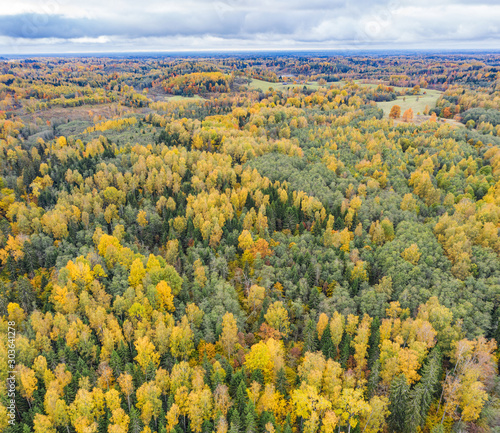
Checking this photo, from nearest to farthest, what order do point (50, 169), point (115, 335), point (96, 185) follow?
point (115, 335) → point (96, 185) → point (50, 169)

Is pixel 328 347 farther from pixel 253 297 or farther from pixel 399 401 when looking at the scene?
pixel 253 297

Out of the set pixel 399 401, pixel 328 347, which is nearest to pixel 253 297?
pixel 328 347

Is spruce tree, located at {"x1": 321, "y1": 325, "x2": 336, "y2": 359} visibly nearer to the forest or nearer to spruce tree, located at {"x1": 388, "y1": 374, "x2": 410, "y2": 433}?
the forest

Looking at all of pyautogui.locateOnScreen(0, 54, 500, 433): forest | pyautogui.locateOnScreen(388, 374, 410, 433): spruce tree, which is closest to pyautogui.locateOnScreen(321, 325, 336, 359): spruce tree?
pyautogui.locateOnScreen(0, 54, 500, 433): forest

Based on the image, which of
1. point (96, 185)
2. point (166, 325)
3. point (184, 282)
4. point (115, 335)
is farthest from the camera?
point (96, 185)

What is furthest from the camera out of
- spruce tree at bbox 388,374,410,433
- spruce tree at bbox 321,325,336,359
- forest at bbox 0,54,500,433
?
spruce tree at bbox 321,325,336,359

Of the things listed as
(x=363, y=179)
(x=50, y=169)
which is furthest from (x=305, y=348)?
(x=50, y=169)

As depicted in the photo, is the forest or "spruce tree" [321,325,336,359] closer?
the forest

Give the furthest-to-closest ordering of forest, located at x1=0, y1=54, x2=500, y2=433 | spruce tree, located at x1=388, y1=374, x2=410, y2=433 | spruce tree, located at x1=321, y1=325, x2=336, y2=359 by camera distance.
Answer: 1. spruce tree, located at x1=321, y1=325, x2=336, y2=359
2. forest, located at x1=0, y1=54, x2=500, y2=433
3. spruce tree, located at x1=388, y1=374, x2=410, y2=433

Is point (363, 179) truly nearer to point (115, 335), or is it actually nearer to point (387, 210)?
point (387, 210)
